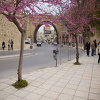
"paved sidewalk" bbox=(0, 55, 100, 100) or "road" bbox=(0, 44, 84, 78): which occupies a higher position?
"road" bbox=(0, 44, 84, 78)

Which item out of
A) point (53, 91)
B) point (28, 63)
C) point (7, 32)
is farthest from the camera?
point (7, 32)

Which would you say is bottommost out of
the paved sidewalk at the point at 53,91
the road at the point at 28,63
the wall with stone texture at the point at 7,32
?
the paved sidewalk at the point at 53,91

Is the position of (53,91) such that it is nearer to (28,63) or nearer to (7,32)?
(28,63)

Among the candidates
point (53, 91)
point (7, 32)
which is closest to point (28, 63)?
point (53, 91)

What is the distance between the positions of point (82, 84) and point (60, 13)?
6.47m

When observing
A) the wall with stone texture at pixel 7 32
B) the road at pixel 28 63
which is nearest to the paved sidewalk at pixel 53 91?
the road at pixel 28 63

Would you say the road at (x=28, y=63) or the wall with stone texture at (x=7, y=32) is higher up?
the wall with stone texture at (x=7, y=32)

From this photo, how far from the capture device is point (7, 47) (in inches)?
966

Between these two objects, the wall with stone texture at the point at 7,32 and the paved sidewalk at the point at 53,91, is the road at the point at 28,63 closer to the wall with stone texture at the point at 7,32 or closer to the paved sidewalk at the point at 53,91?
the paved sidewalk at the point at 53,91

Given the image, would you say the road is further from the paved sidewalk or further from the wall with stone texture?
the wall with stone texture

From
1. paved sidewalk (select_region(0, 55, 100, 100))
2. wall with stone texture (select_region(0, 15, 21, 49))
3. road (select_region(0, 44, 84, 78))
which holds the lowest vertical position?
paved sidewalk (select_region(0, 55, 100, 100))

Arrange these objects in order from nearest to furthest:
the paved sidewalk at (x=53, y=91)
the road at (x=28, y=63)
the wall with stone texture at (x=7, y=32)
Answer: the paved sidewalk at (x=53, y=91) < the road at (x=28, y=63) < the wall with stone texture at (x=7, y=32)

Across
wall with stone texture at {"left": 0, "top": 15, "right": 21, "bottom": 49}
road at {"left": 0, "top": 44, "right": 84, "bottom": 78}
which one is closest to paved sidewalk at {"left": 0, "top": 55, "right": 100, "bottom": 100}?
road at {"left": 0, "top": 44, "right": 84, "bottom": 78}

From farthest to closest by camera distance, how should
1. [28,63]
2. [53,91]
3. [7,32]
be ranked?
[7,32], [28,63], [53,91]
